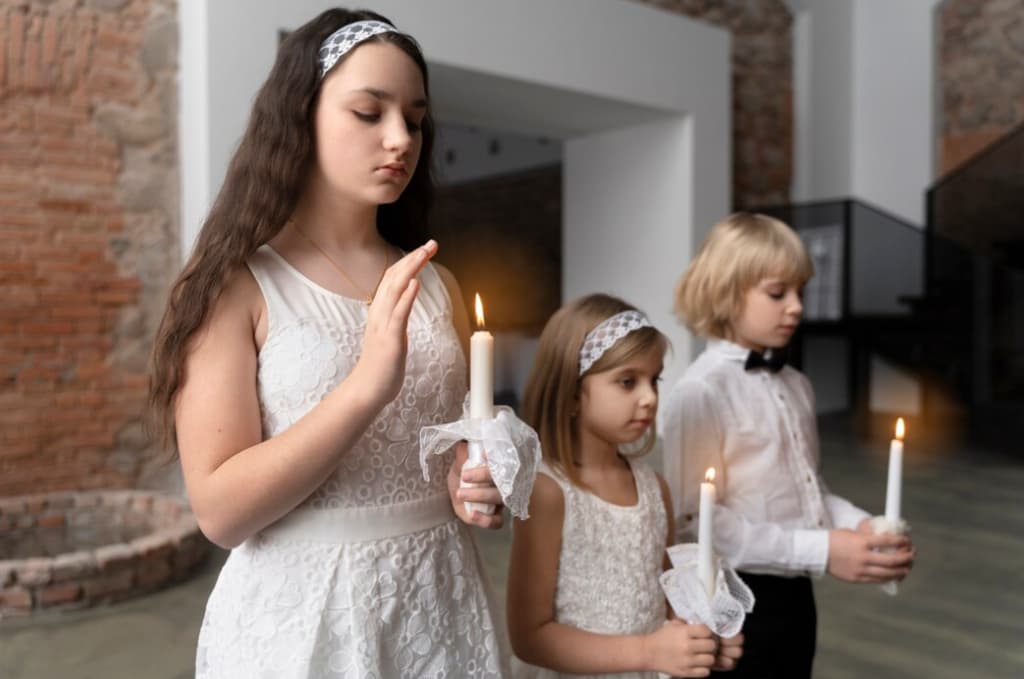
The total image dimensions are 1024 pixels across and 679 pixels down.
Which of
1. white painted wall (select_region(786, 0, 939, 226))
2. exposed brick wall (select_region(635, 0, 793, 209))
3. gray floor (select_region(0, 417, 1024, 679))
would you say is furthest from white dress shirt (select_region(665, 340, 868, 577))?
white painted wall (select_region(786, 0, 939, 226))

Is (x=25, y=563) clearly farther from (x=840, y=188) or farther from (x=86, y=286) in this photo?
(x=840, y=188)

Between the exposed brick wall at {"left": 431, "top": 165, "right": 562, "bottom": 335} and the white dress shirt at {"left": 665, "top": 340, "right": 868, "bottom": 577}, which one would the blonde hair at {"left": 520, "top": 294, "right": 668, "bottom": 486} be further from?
the exposed brick wall at {"left": 431, "top": 165, "right": 562, "bottom": 335}

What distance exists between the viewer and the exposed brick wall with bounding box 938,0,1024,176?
8227mm

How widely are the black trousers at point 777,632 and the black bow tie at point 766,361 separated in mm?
449

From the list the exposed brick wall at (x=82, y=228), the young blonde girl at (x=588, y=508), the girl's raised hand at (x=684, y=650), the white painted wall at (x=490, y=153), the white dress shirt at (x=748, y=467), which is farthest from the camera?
the white painted wall at (x=490, y=153)

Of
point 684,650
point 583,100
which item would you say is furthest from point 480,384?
point 583,100

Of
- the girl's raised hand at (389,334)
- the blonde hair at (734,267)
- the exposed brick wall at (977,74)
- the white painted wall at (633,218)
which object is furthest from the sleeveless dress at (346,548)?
the exposed brick wall at (977,74)

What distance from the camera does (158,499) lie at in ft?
13.9

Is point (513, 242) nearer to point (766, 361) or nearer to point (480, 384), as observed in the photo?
point (766, 361)

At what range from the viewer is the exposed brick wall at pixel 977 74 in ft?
27.0

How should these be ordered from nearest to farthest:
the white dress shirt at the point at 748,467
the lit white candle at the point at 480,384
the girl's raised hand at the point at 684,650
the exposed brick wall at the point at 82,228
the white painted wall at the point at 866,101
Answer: the lit white candle at the point at 480,384, the girl's raised hand at the point at 684,650, the white dress shirt at the point at 748,467, the exposed brick wall at the point at 82,228, the white painted wall at the point at 866,101

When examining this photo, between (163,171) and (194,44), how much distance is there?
2.25 feet

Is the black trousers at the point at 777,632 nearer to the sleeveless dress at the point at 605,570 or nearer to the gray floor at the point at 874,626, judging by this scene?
the sleeveless dress at the point at 605,570

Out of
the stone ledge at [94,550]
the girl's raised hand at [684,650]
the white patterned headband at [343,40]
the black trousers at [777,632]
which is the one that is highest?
the white patterned headband at [343,40]
